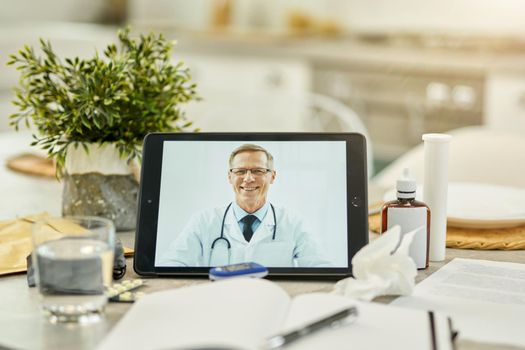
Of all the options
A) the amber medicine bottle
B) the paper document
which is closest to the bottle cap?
the amber medicine bottle

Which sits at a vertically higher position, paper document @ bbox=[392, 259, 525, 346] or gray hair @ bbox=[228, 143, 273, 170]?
gray hair @ bbox=[228, 143, 273, 170]

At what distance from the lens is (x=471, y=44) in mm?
3430

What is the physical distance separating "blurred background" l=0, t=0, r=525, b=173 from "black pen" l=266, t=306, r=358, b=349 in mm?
1638

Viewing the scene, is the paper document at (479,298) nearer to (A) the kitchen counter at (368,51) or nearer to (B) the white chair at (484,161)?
(B) the white chair at (484,161)

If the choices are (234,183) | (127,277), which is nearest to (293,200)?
(234,183)

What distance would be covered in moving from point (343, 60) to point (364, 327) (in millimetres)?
2997

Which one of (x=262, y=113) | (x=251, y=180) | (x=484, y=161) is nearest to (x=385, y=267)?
(x=251, y=180)

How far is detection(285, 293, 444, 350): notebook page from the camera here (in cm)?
77

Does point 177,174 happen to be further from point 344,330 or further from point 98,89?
point 344,330

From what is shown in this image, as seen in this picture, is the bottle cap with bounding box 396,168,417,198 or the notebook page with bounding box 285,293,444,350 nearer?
the notebook page with bounding box 285,293,444,350

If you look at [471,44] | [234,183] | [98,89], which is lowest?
[234,183]

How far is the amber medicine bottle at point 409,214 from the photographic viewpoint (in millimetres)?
1066

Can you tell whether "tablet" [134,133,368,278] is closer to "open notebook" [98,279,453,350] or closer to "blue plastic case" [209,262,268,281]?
"blue plastic case" [209,262,268,281]

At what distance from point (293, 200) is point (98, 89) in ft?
1.17
